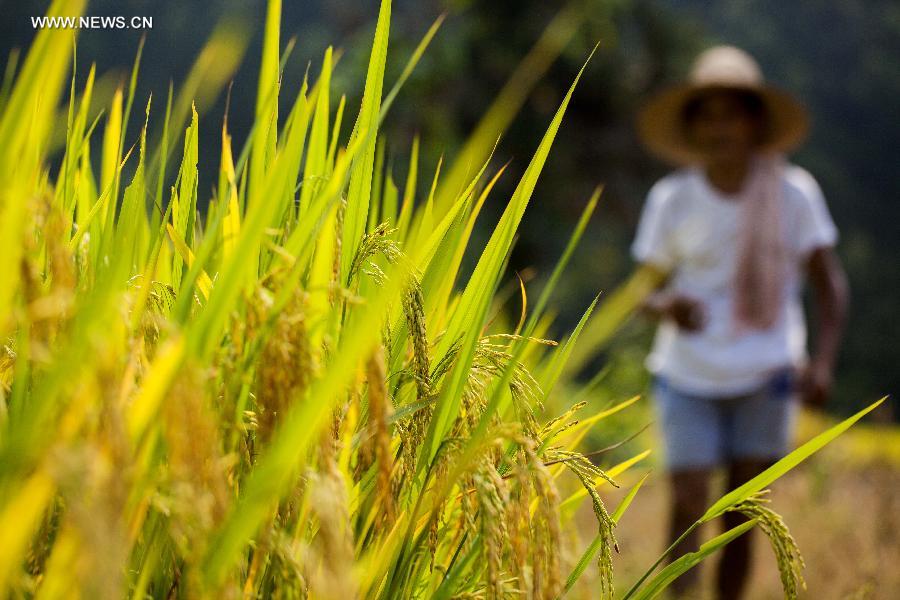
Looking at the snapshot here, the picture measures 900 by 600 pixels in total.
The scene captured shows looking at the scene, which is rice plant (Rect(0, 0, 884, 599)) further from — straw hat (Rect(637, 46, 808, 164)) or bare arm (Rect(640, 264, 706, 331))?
straw hat (Rect(637, 46, 808, 164))

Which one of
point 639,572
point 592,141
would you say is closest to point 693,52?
point 592,141

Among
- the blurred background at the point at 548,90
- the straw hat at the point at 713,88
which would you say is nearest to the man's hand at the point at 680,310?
the straw hat at the point at 713,88

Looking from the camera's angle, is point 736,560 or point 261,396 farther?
point 736,560

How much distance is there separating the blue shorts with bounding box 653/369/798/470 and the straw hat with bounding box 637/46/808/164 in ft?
3.49

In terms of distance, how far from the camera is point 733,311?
307cm

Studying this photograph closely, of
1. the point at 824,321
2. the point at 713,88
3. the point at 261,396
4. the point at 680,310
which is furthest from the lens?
the point at 713,88

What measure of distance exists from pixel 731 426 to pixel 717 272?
53cm

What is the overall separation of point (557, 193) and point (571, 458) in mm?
12559

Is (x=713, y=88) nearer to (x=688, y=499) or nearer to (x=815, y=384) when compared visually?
(x=815, y=384)

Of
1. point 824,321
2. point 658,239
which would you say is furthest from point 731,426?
point 658,239

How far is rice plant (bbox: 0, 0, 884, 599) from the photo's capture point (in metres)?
0.53

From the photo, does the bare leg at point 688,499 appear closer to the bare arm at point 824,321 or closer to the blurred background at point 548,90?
the bare arm at point 824,321

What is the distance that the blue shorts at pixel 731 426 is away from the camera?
3041 mm

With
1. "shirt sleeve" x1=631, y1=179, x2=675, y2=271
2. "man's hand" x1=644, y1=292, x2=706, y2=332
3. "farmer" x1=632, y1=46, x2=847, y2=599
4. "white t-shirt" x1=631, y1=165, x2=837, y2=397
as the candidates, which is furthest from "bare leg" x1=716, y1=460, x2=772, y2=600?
"shirt sleeve" x1=631, y1=179, x2=675, y2=271
